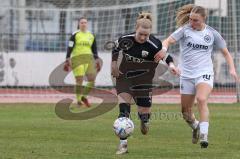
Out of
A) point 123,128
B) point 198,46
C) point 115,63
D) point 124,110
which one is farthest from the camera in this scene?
point 198,46

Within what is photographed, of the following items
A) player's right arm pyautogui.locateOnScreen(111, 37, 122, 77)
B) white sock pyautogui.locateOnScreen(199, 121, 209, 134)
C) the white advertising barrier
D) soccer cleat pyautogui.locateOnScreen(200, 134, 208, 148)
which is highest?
player's right arm pyautogui.locateOnScreen(111, 37, 122, 77)

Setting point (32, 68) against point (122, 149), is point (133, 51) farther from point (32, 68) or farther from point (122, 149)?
point (32, 68)

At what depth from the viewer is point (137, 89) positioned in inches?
464

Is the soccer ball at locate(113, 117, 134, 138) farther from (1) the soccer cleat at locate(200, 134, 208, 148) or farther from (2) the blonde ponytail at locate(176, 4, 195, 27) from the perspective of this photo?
(2) the blonde ponytail at locate(176, 4, 195, 27)

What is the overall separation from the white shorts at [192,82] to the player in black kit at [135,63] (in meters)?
0.41

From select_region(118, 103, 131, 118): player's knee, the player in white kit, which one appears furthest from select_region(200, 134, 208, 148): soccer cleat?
select_region(118, 103, 131, 118): player's knee

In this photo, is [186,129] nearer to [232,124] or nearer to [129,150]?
[232,124]

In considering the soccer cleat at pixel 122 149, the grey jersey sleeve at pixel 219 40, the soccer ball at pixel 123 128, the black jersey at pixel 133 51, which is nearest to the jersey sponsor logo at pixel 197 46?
the grey jersey sleeve at pixel 219 40

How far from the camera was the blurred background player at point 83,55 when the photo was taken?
19734mm

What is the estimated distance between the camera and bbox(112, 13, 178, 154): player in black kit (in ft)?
34.9

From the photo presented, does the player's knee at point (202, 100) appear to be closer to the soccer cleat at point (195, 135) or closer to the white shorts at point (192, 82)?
the white shorts at point (192, 82)

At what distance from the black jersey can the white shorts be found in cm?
60

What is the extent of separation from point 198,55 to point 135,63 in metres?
0.95

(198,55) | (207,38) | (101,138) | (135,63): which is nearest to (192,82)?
(198,55)
